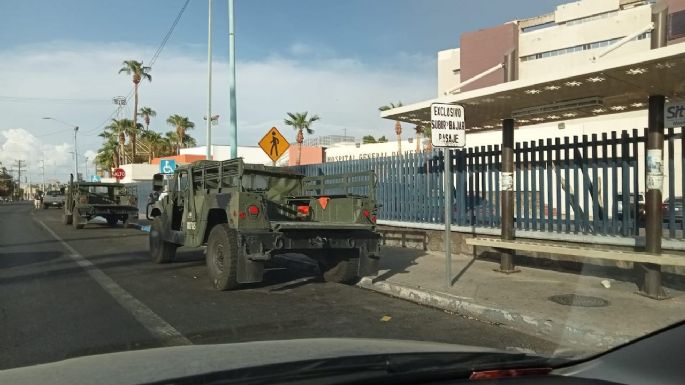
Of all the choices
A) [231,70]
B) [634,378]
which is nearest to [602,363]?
[634,378]

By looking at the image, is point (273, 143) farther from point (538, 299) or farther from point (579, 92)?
point (538, 299)

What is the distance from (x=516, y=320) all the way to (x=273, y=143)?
360 inches

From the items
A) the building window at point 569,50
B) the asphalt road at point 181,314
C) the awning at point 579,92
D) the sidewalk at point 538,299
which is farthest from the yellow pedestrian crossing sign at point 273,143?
the building window at point 569,50

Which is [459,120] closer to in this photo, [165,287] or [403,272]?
[403,272]

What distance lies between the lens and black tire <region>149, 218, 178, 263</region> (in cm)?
1149

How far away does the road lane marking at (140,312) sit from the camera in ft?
18.9

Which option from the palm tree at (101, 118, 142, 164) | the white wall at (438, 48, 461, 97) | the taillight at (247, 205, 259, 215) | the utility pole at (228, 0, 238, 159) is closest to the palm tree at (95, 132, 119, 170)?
the palm tree at (101, 118, 142, 164)

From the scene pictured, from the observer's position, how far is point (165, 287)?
884 cm

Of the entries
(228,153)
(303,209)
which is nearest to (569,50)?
(228,153)

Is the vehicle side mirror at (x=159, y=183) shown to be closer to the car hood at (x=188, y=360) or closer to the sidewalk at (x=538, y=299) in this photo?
the sidewalk at (x=538, y=299)

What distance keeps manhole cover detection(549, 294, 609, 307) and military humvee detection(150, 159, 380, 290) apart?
280 cm

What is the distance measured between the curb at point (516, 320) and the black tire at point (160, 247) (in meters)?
4.84

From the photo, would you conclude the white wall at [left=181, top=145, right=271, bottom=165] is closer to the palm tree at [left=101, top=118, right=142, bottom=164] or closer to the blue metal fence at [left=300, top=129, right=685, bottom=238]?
the palm tree at [left=101, top=118, right=142, bottom=164]

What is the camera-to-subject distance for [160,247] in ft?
37.8
